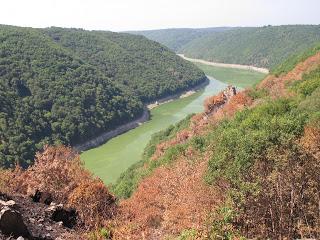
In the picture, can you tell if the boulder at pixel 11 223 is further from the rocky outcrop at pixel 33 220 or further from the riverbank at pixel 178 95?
the riverbank at pixel 178 95

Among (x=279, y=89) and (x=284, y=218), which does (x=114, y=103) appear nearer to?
(x=279, y=89)

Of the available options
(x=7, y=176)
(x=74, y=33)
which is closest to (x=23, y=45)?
(x=74, y=33)

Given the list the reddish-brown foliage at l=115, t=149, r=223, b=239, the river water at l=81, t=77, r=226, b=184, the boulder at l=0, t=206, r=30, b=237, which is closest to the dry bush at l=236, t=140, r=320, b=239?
the reddish-brown foliage at l=115, t=149, r=223, b=239

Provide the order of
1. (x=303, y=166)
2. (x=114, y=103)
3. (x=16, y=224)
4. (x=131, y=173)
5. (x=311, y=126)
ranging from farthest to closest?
(x=114, y=103), (x=131, y=173), (x=311, y=126), (x=303, y=166), (x=16, y=224)

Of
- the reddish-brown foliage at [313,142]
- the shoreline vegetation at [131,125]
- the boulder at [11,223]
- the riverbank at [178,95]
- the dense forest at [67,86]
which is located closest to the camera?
the boulder at [11,223]

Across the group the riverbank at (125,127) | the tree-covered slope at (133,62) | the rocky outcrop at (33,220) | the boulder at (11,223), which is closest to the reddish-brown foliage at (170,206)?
the rocky outcrop at (33,220)

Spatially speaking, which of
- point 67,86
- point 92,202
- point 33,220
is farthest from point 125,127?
point 33,220
